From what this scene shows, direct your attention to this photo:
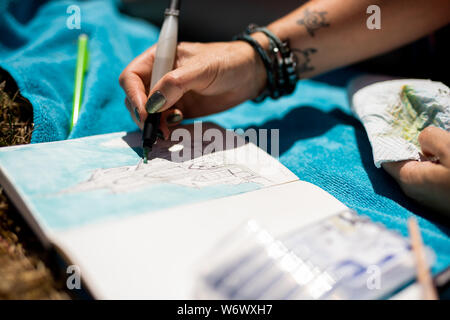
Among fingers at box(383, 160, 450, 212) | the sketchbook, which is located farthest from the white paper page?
fingers at box(383, 160, 450, 212)

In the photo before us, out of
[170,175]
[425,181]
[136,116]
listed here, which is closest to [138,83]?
[136,116]

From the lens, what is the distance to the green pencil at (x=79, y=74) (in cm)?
57

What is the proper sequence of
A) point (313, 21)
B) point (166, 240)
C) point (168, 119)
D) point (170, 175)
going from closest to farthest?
point (166, 240), point (170, 175), point (168, 119), point (313, 21)

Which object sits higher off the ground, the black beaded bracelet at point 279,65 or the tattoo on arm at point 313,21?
the tattoo on arm at point 313,21

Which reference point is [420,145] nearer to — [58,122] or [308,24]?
[308,24]

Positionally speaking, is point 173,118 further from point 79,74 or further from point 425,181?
point 425,181

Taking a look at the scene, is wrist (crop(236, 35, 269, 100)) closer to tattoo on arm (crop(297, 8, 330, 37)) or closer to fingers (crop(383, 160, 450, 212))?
tattoo on arm (crop(297, 8, 330, 37))

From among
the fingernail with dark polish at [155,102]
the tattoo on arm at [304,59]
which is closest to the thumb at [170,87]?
the fingernail with dark polish at [155,102]

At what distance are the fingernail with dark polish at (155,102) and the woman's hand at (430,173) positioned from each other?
1.00 ft

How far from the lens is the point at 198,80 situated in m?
0.50

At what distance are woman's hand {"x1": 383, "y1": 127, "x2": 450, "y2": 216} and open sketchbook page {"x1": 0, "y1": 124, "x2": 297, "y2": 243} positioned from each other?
0.14 meters

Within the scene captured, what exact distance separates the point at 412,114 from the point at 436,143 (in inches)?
3.9

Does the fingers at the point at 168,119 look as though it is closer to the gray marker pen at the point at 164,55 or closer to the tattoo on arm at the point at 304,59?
the gray marker pen at the point at 164,55

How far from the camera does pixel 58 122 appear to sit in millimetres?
512
